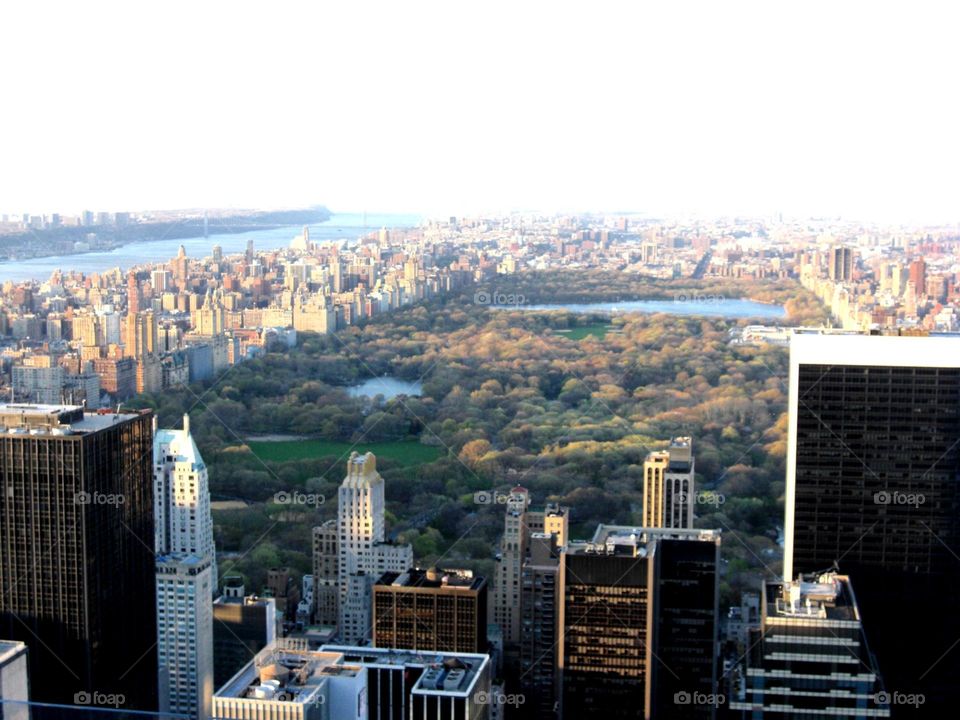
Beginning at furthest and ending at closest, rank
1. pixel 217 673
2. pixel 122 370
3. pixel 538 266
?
pixel 538 266 < pixel 122 370 < pixel 217 673

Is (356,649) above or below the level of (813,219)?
below

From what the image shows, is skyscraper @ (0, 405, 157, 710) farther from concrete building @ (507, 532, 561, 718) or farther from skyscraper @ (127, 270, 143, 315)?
skyscraper @ (127, 270, 143, 315)

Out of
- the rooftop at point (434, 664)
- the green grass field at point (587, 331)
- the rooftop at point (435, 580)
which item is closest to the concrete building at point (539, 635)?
the rooftop at point (435, 580)

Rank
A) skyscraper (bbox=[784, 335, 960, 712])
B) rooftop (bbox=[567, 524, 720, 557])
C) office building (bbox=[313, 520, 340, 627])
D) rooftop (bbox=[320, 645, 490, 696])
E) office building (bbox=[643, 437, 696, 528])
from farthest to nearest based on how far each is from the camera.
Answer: office building (bbox=[643, 437, 696, 528]), office building (bbox=[313, 520, 340, 627]), skyscraper (bbox=[784, 335, 960, 712]), rooftop (bbox=[567, 524, 720, 557]), rooftop (bbox=[320, 645, 490, 696])

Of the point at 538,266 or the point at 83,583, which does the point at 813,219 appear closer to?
the point at 538,266

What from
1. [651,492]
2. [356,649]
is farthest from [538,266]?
[356,649]

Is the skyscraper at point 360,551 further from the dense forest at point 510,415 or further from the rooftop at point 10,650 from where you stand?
the rooftop at point 10,650

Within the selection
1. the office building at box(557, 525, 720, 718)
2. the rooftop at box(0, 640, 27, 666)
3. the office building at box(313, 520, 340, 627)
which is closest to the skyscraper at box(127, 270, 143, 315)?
the office building at box(313, 520, 340, 627)
